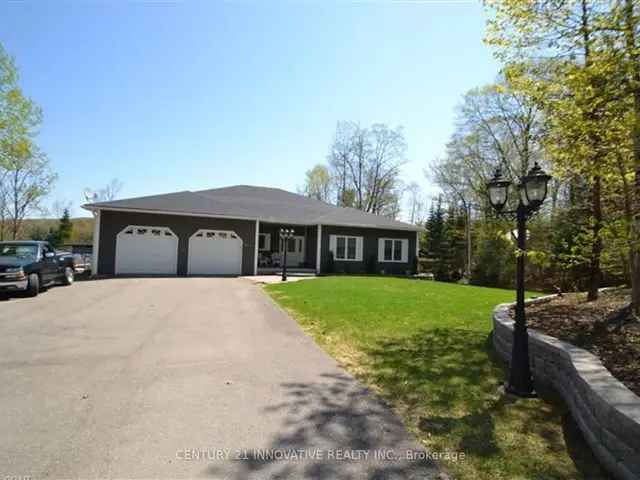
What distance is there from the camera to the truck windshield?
10422 millimetres

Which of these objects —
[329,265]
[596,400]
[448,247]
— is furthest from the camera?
[448,247]

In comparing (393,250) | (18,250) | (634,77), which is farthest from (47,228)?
(634,77)

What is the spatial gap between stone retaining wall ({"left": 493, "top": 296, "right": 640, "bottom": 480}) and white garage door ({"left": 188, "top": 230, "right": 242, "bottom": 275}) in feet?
50.8

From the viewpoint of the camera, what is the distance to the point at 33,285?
10016 mm

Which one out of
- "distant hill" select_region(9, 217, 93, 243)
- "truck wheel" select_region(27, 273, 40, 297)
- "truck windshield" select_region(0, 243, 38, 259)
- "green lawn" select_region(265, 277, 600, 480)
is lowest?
"green lawn" select_region(265, 277, 600, 480)

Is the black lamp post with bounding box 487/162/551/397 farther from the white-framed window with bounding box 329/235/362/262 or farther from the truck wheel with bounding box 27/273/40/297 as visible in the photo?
the white-framed window with bounding box 329/235/362/262

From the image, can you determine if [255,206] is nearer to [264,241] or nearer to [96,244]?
[264,241]

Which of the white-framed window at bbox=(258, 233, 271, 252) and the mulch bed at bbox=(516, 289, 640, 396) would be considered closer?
the mulch bed at bbox=(516, 289, 640, 396)

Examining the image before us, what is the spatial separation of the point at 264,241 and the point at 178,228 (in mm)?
6336

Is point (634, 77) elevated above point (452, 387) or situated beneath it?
elevated above

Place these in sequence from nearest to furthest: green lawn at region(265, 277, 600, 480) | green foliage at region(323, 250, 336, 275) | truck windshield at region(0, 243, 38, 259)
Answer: green lawn at region(265, 277, 600, 480)
truck windshield at region(0, 243, 38, 259)
green foliage at region(323, 250, 336, 275)

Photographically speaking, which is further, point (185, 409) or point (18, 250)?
point (18, 250)

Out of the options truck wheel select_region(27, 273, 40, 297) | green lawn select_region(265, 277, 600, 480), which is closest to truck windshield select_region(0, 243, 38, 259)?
truck wheel select_region(27, 273, 40, 297)

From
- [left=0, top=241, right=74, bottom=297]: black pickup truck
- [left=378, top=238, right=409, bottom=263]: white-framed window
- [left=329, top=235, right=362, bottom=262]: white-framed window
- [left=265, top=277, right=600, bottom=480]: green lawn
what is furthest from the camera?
[left=378, top=238, right=409, bottom=263]: white-framed window
